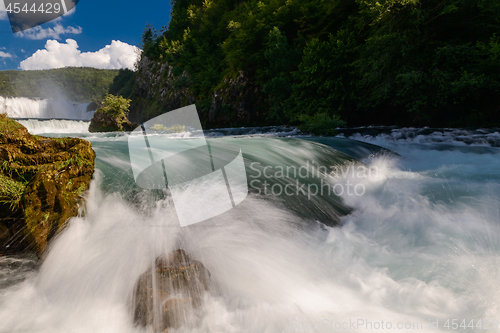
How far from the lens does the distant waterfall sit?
93.8 ft

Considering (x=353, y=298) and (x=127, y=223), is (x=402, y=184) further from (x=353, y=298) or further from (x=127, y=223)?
(x=127, y=223)

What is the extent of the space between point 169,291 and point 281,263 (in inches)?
46.5

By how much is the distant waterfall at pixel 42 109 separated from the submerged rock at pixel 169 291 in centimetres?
3111

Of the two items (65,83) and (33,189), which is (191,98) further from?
(65,83)

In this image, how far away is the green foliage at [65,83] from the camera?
227ft

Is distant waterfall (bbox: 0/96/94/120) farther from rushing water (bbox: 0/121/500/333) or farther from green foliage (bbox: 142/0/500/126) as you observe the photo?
rushing water (bbox: 0/121/500/333)

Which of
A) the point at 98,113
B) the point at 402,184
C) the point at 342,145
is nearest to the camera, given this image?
the point at 402,184

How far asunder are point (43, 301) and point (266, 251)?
2.11 metres

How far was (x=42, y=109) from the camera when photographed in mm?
35062

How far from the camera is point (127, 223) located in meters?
2.62

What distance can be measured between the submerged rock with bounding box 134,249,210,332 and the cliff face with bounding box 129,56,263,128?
17121 mm

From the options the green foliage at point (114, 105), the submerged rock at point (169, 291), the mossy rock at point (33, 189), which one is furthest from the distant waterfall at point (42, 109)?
the submerged rock at point (169, 291)

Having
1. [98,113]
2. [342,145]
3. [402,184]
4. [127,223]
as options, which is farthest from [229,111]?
[127,223]

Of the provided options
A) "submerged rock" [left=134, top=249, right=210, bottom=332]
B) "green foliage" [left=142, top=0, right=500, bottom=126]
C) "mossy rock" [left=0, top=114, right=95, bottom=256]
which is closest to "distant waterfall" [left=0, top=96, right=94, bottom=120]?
"green foliage" [left=142, top=0, right=500, bottom=126]
